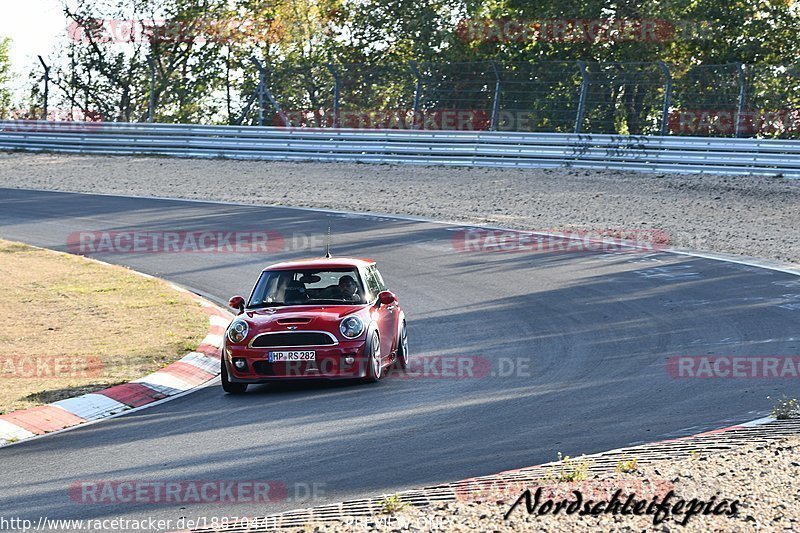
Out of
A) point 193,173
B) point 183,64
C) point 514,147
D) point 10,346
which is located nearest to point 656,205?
point 514,147

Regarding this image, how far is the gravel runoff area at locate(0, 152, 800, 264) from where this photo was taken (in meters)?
22.3

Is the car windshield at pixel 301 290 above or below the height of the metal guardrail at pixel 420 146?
below

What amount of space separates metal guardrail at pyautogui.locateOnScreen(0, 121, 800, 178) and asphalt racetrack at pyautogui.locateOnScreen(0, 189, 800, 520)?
7.74m

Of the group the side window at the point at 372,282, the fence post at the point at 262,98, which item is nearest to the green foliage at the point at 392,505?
the side window at the point at 372,282

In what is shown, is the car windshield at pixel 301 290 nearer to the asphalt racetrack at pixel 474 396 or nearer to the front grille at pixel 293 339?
the front grille at pixel 293 339

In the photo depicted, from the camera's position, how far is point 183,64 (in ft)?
139

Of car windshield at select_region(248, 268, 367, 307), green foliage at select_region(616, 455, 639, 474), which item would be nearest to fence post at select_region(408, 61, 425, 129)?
car windshield at select_region(248, 268, 367, 307)

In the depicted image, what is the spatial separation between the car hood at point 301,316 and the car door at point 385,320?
0.74ft

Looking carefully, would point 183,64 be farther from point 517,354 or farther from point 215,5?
point 517,354

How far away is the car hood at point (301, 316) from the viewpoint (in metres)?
11.1

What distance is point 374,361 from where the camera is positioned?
11.2 m

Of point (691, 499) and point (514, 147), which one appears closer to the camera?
point (691, 499)

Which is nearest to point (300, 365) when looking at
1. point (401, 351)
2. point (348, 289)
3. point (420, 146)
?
point (348, 289)

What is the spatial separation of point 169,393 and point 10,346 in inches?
117
